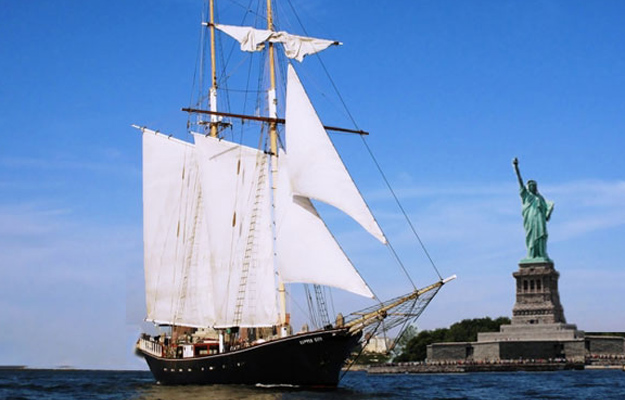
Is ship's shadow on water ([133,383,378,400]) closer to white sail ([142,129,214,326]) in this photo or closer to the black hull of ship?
the black hull of ship

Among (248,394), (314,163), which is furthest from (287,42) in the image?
(248,394)

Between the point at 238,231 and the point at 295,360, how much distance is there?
10.4 metres

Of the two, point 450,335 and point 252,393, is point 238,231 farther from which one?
point 450,335

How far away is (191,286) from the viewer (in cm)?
5459

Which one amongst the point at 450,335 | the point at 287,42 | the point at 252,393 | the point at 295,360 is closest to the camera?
the point at 252,393

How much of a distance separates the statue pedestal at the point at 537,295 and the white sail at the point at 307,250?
59300 millimetres

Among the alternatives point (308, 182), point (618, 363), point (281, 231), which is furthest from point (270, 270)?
point (618, 363)

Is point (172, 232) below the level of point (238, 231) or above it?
above

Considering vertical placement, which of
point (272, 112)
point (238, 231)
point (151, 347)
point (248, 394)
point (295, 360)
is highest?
point (272, 112)

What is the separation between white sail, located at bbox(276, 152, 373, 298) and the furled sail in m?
7.48

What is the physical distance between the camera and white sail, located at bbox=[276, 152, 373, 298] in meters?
43.0

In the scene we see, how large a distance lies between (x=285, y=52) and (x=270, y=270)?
12939mm

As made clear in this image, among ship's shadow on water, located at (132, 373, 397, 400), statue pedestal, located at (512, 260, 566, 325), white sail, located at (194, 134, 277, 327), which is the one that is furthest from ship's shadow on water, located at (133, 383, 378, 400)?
statue pedestal, located at (512, 260, 566, 325)

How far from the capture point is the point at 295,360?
142 feet
